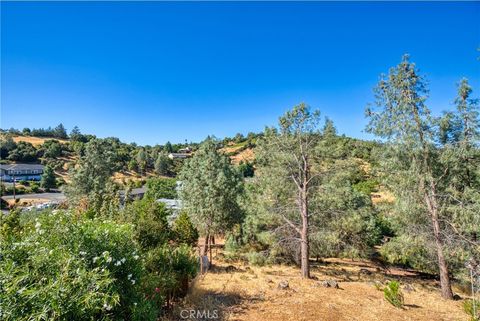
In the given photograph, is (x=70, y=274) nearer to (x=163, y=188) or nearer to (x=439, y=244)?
(x=439, y=244)

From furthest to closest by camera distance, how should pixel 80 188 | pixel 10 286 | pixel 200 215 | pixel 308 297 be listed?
pixel 80 188, pixel 200 215, pixel 308 297, pixel 10 286

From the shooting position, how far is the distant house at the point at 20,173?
200 feet

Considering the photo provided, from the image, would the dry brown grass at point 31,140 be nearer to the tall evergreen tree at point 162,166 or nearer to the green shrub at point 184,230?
the tall evergreen tree at point 162,166

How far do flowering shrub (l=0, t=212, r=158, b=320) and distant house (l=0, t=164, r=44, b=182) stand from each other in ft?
243

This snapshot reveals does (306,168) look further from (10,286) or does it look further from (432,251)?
(10,286)

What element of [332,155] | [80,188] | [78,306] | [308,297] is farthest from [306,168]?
[80,188]

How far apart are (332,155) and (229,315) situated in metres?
8.05

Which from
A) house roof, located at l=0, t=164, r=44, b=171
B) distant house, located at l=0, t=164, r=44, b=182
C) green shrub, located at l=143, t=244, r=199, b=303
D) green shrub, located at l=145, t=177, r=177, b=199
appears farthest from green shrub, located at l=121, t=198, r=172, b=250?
house roof, located at l=0, t=164, r=44, b=171

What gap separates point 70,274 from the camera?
3607mm

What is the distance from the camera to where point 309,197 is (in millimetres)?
13086

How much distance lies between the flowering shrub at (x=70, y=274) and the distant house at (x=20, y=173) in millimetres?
73920

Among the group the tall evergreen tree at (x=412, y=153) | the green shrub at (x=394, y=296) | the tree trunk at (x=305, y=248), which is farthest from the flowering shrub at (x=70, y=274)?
the tall evergreen tree at (x=412, y=153)

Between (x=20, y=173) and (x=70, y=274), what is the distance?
78.0m

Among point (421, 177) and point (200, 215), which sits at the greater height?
point (421, 177)
